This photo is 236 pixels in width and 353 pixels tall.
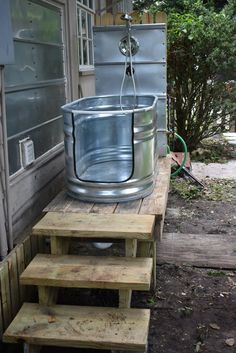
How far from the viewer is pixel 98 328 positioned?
241 centimetres

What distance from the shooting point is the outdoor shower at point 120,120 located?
10.8 ft

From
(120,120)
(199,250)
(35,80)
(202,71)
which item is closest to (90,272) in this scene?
(199,250)

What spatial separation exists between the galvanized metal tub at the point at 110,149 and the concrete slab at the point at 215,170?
2.52 metres

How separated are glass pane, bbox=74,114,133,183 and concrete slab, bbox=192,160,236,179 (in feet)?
8.33

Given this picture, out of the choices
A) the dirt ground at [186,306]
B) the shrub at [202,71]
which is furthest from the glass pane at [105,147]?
the shrub at [202,71]

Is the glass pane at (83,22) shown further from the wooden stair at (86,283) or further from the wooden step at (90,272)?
the wooden step at (90,272)

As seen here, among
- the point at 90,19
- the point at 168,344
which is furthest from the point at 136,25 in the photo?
the point at 168,344

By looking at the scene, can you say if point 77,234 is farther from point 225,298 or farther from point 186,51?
point 186,51

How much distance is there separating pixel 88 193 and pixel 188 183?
9.83ft

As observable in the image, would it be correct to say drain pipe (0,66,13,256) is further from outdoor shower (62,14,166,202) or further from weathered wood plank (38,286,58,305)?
outdoor shower (62,14,166,202)

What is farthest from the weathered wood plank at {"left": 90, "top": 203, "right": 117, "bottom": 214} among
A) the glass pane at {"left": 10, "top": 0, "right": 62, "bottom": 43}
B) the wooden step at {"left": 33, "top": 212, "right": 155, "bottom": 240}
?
the glass pane at {"left": 10, "top": 0, "right": 62, "bottom": 43}

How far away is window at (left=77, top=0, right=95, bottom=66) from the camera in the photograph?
5.44 metres

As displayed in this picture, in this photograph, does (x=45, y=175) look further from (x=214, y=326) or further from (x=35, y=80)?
(x=214, y=326)

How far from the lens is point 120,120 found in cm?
411
